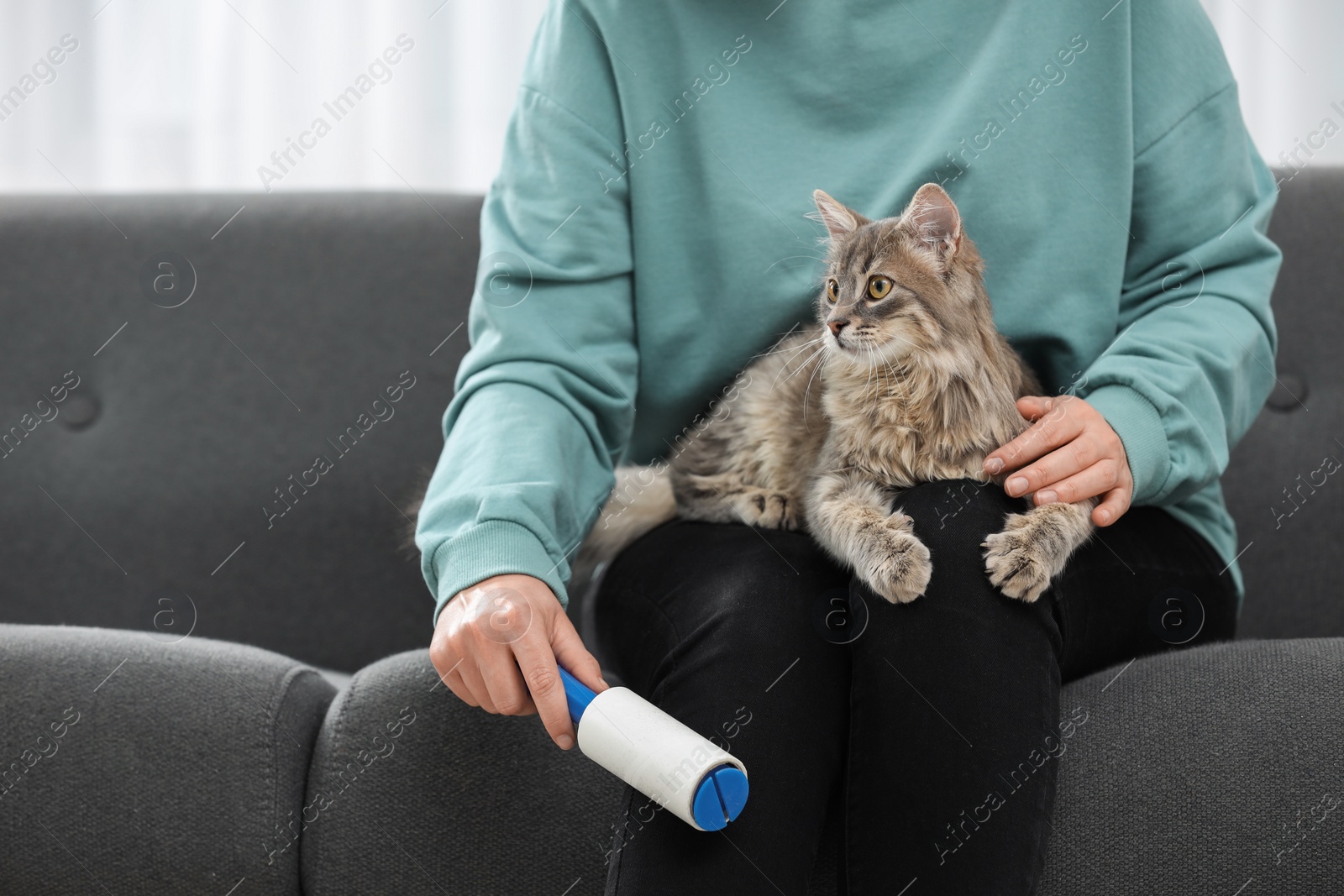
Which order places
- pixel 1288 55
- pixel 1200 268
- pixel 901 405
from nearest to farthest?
pixel 901 405, pixel 1200 268, pixel 1288 55

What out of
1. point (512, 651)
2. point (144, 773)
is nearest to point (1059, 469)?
point (512, 651)

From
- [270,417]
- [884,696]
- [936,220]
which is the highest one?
[936,220]

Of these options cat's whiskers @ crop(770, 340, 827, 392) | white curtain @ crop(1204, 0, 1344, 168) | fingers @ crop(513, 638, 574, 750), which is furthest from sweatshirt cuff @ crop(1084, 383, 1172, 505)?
white curtain @ crop(1204, 0, 1344, 168)

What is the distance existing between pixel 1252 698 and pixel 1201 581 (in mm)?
160

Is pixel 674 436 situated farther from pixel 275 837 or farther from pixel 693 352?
pixel 275 837

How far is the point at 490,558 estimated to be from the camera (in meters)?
0.91

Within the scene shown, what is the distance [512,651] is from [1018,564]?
48 cm

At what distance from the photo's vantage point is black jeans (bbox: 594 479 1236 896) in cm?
78

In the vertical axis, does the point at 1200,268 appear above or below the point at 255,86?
below

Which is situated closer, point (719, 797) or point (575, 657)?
point (719, 797)

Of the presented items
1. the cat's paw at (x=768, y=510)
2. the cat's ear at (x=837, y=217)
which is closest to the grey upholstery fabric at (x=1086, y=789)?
the cat's paw at (x=768, y=510)

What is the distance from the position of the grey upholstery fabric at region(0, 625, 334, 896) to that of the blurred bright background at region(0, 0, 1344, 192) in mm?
1385

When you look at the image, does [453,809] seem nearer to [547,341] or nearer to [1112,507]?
[547,341]

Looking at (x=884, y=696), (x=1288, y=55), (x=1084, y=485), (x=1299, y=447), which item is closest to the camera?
(x=884, y=696)
